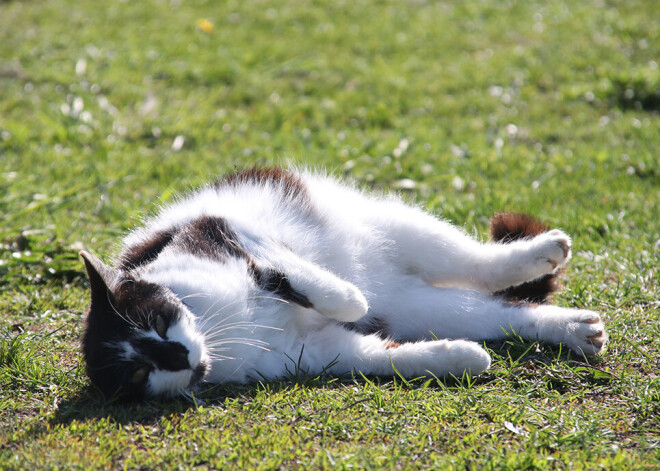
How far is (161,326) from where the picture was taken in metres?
2.66

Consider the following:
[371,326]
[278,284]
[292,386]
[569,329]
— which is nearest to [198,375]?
[292,386]

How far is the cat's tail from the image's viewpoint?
3.45m

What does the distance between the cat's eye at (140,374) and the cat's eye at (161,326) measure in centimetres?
14

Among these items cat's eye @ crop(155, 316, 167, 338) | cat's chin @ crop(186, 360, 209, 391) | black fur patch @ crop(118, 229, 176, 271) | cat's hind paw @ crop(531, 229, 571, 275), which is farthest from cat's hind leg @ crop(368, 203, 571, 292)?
cat's eye @ crop(155, 316, 167, 338)

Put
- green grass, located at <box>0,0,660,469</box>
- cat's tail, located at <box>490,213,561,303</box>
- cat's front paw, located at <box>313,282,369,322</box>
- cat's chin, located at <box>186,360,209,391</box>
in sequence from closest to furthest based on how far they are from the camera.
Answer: green grass, located at <box>0,0,660,469</box> → cat's chin, located at <box>186,360,209,391</box> → cat's front paw, located at <box>313,282,369,322</box> → cat's tail, located at <box>490,213,561,303</box>

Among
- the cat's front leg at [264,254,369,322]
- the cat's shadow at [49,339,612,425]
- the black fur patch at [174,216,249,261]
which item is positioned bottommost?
the cat's shadow at [49,339,612,425]

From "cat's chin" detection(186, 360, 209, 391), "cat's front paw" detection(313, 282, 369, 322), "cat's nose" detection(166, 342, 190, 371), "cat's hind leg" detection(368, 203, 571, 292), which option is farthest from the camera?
"cat's hind leg" detection(368, 203, 571, 292)

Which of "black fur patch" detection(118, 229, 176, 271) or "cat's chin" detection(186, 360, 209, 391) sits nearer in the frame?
"cat's chin" detection(186, 360, 209, 391)

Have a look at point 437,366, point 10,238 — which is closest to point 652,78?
point 437,366

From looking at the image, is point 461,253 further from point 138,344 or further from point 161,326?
point 138,344

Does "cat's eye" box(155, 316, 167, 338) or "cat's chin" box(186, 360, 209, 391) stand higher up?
"cat's eye" box(155, 316, 167, 338)

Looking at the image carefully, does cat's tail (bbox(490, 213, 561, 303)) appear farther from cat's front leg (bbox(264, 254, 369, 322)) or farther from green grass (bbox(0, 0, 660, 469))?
cat's front leg (bbox(264, 254, 369, 322))

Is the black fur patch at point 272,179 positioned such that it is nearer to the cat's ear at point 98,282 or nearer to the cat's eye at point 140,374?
the cat's ear at point 98,282

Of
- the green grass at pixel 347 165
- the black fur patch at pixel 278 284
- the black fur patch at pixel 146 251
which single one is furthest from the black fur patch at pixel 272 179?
the green grass at pixel 347 165
